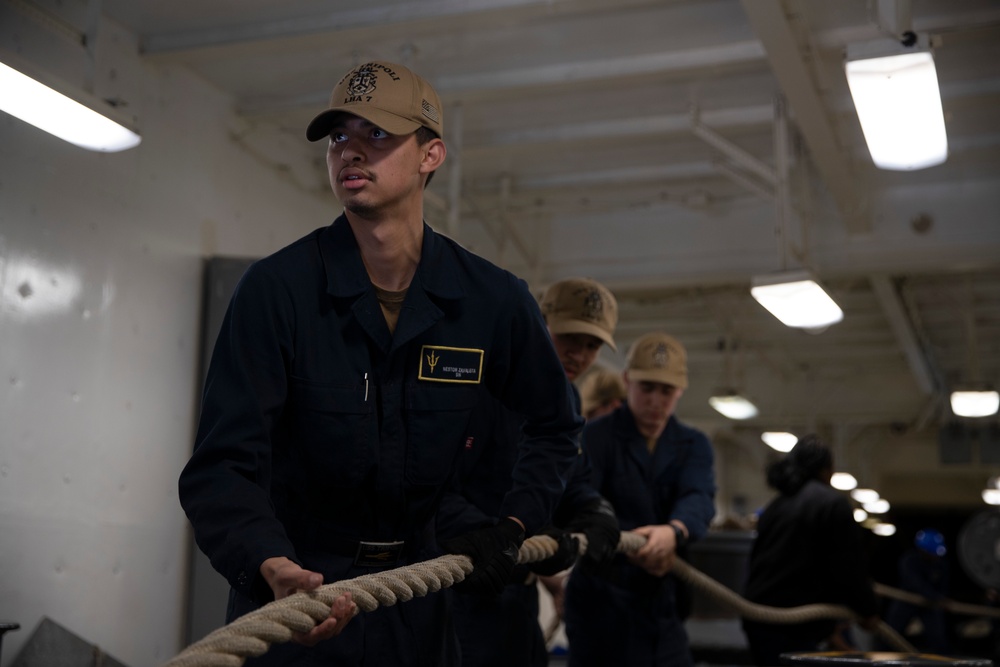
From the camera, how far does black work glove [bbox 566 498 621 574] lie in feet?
9.95

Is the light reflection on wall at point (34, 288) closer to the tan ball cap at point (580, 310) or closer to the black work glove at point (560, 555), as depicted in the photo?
the tan ball cap at point (580, 310)

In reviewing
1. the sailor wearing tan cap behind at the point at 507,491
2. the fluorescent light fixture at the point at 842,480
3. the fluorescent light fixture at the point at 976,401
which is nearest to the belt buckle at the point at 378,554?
the sailor wearing tan cap behind at the point at 507,491

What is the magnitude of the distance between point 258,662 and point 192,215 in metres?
4.47

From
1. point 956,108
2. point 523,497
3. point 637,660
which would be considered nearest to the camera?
point 523,497

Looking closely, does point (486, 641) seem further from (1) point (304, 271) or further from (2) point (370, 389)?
(1) point (304, 271)

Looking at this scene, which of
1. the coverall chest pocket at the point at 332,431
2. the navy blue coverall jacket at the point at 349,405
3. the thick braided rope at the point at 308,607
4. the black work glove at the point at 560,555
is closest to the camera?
the thick braided rope at the point at 308,607

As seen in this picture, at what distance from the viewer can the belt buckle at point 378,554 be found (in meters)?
2.04

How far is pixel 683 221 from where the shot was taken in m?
8.41

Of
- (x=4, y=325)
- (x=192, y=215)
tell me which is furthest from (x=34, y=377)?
(x=192, y=215)

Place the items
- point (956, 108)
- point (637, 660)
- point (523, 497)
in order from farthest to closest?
point (956, 108) < point (637, 660) < point (523, 497)

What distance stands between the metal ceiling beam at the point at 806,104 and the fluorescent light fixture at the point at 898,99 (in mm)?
854

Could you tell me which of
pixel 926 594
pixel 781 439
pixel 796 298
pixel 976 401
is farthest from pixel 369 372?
pixel 781 439

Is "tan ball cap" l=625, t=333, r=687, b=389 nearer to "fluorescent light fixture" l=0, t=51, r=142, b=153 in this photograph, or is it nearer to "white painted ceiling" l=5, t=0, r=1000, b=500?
"white painted ceiling" l=5, t=0, r=1000, b=500

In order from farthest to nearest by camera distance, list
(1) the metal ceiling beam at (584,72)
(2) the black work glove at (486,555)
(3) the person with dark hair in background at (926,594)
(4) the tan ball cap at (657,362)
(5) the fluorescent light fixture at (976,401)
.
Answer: (3) the person with dark hair in background at (926,594) → (5) the fluorescent light fixture at (976,401) → (1) the metal ceiling beam at (584,72) → (4) the tan ball cap at (657,362) → (2) the black work glove at (486,555)
